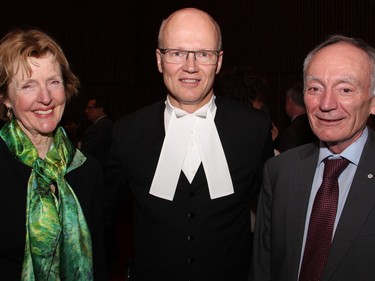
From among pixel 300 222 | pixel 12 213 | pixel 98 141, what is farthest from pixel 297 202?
pixel 98 141

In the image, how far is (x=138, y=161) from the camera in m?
2.27

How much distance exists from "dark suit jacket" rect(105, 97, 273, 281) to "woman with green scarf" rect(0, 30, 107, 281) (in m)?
0.27

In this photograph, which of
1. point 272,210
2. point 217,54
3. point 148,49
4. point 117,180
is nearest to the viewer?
point 272,210

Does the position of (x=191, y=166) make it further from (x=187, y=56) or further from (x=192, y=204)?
(x=187, y=56)

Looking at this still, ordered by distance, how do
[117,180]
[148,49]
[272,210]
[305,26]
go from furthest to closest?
[148,49]
[305,26]
[117,180]
[272,210]

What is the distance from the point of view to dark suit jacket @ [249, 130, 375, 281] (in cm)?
162

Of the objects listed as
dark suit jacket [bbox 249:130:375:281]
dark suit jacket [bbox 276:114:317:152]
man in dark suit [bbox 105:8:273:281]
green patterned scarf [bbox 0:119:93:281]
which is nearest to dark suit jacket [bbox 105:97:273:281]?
man in dark suit [bbox 105:8:273:281]

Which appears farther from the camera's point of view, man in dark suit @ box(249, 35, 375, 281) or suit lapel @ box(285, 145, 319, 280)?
suit lapel @ box(285, 145, 319, 280)

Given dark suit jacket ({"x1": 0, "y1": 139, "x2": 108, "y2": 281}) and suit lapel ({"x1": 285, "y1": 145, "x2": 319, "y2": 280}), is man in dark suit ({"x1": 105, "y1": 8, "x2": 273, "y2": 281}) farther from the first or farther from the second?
dark suit jacket ({"x1": 0, "y1": 139, "x2": 108, "y2": 281})

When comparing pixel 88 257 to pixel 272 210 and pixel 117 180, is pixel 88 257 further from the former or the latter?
pixel 272 210

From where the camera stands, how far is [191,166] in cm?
220

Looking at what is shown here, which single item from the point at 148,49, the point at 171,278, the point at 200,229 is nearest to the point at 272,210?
the point at 200,229

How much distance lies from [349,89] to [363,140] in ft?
0.73

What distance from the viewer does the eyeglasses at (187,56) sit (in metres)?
2.09
